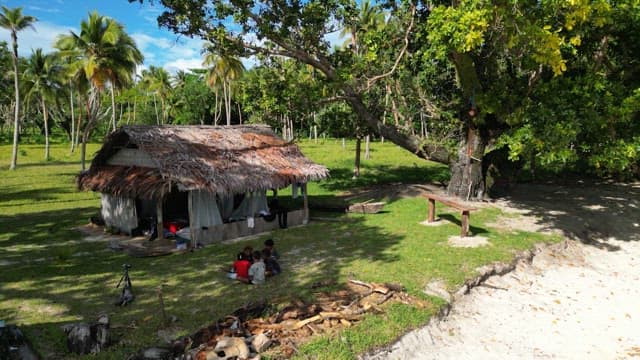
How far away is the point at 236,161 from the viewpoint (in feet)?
49.1

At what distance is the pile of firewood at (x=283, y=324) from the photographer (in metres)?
7.00

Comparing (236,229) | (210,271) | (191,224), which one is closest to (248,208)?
(236,229)

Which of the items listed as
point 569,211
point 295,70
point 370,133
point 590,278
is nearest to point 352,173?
point 370,133

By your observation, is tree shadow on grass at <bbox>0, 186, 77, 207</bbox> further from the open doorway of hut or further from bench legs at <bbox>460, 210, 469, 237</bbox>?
bench legs at <bbox>460, 210, 469, 237</bbox>

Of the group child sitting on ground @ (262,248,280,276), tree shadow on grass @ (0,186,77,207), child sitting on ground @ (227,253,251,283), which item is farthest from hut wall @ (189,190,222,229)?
tree shadow on grass @ (0,186,77,207)

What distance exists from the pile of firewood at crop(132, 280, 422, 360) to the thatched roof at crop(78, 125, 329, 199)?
5.43 m

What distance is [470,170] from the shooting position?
18.6m

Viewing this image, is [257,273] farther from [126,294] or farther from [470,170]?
[470,170]

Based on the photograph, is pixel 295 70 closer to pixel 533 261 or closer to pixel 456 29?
pixel 456 29

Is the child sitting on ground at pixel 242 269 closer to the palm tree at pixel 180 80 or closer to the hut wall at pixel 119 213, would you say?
the hut wall at pixel 119 213

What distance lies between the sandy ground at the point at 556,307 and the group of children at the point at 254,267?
3614 mm

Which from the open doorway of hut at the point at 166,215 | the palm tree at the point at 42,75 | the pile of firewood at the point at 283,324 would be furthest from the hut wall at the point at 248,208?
the palm tree at the point at 42,75

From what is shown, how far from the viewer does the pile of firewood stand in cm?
700

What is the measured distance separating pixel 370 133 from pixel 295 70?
5.86 metres
